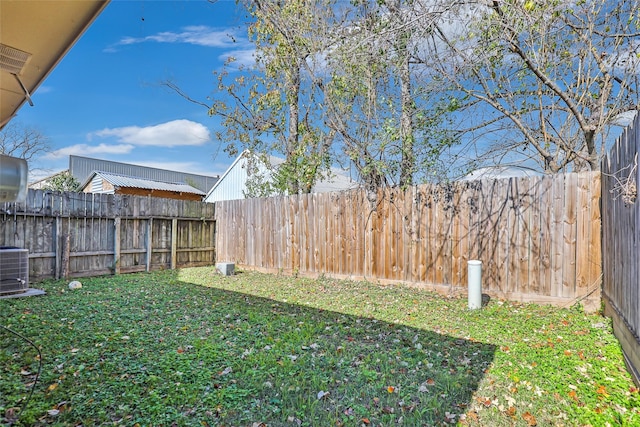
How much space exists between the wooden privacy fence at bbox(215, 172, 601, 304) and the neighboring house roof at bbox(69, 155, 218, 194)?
19042 mm

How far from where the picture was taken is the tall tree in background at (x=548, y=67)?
14.1 ft

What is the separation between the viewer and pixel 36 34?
182 centimetres

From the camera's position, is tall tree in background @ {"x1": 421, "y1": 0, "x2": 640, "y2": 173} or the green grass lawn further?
tall tree in background @ {"x1": 421, "y1": 0, "x2": 640, "y2": 173}

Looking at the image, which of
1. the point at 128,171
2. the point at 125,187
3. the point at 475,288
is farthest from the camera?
the point at 128,171

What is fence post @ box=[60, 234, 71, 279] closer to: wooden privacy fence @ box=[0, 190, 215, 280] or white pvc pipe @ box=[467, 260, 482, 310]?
wooden privacy fence @ box=[0, 190, 215, 280]

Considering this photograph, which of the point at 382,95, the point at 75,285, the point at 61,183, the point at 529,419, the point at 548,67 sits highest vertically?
the point at 382,95

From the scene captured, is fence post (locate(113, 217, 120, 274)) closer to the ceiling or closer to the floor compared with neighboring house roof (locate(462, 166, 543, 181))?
closer to the floor

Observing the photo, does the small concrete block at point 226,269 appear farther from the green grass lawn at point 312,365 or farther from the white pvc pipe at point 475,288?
the white pvc pipe at point 475,288

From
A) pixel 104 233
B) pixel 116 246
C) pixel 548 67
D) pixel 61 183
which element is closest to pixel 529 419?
pixel 548 67

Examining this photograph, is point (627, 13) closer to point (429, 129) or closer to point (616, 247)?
point (429, 129)

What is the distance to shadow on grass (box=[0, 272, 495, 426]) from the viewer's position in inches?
87.4

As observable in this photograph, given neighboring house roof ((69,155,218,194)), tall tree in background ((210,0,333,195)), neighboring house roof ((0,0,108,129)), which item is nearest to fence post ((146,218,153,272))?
tall tree in background ((210,0,333,195))

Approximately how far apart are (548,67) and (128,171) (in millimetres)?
26518

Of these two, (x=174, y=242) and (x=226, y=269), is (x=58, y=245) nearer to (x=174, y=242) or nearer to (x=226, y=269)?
(x=174, y=242)
